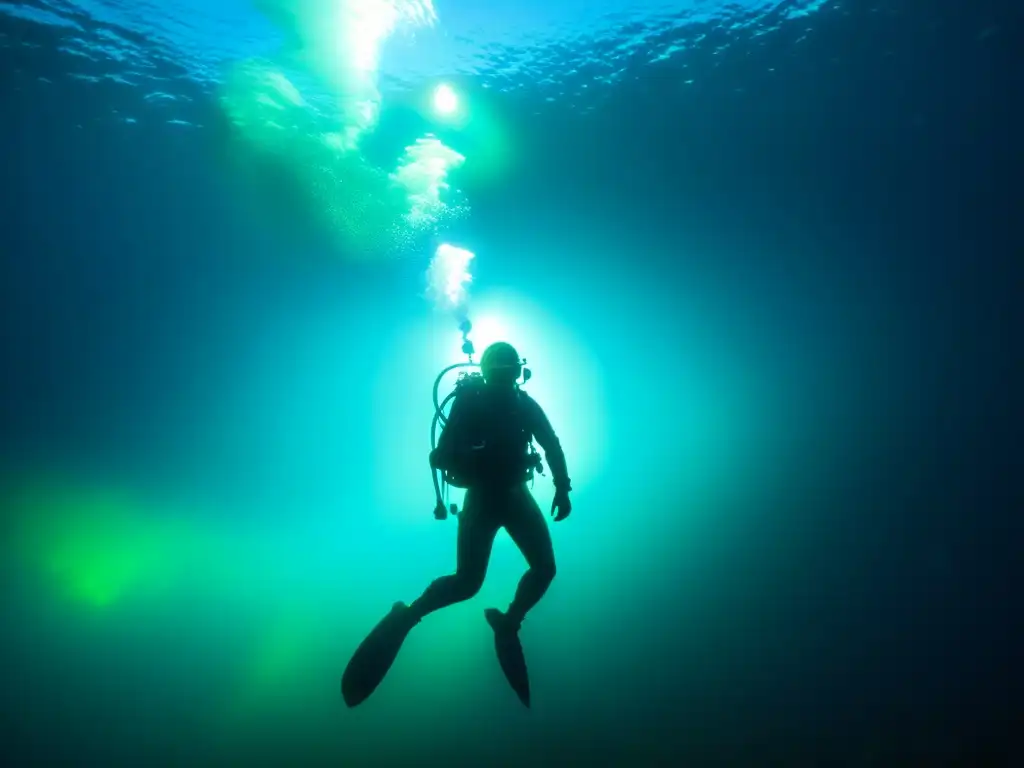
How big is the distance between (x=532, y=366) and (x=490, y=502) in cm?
1715

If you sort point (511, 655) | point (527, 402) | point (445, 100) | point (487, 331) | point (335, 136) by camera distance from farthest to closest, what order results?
point (487, 331) < point (335, 136) < point (445, 100) < point (527, 402) < point (511, 655)

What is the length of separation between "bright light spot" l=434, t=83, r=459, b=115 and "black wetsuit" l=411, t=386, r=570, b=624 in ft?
33.7

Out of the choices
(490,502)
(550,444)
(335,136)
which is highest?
(335,136)

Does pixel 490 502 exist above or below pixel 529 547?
above

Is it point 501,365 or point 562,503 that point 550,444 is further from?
point 501,365

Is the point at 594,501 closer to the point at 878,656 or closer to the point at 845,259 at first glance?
the point at 878,656

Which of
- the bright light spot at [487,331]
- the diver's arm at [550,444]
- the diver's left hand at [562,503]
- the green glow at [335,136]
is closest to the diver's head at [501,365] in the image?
the diver's arm at [550,444]

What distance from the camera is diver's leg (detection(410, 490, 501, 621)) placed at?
4328 mm

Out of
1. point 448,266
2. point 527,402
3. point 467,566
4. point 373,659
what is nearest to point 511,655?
point 467,566

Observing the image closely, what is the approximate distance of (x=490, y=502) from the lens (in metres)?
4.43

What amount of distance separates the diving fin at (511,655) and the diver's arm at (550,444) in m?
1.48

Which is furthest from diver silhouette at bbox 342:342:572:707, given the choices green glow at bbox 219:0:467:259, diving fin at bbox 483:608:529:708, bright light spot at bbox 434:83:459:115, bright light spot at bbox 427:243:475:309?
bright light spot at bbox 427:243:475:309

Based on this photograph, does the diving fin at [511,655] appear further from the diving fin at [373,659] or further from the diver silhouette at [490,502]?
the diving fin at [373,659]

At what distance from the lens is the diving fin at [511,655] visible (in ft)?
14.0
